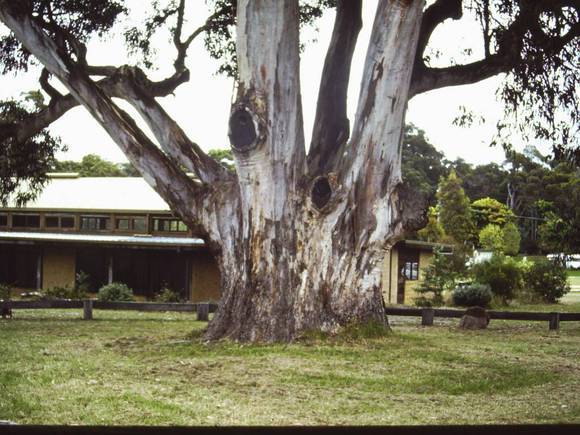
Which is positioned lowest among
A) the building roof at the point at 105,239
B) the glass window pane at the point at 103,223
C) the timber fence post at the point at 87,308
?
the timber fence post at the point at 87,308

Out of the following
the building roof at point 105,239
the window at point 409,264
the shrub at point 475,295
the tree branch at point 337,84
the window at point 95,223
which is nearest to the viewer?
the tree branch at point 337,84

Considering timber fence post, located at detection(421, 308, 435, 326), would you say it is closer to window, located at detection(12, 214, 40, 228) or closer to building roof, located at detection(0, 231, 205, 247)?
building roof, located at detection(0, 231, 205, 247)

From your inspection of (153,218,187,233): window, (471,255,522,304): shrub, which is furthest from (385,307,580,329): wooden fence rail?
(153,218,187,233): window

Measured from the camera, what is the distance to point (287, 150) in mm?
15695

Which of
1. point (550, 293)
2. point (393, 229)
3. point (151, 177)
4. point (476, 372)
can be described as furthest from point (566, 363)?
point (550, 293)

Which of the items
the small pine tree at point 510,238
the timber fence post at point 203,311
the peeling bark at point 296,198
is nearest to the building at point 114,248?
the timber fence post at point 203,311

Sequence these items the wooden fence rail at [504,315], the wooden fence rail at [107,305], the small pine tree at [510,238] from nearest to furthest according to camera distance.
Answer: the wooden fence rail at [504,315], the wooden fence rail at [107,305], the small pine tree at [510,238]

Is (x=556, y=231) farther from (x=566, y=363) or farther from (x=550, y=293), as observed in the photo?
(x=550, y=293)

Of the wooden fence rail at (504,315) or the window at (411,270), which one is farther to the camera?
the window at (411,270)

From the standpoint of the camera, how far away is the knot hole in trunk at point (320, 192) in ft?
51.5

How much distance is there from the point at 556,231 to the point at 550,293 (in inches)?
586

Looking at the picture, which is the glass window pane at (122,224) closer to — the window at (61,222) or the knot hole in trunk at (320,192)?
the window at (61,222)

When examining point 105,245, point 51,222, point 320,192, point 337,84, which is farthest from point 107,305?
point 51,222

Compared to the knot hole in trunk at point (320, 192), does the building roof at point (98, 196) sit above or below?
above
